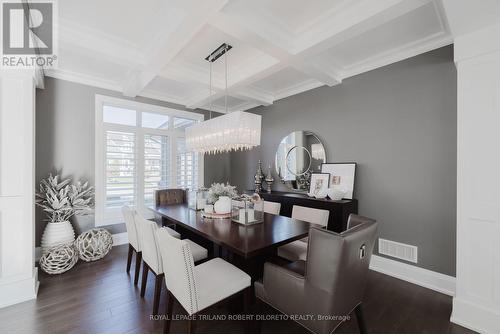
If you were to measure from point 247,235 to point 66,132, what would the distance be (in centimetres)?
341

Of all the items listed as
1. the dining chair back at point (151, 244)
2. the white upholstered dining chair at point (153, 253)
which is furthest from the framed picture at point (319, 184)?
the dining chair back at point (151, 244)

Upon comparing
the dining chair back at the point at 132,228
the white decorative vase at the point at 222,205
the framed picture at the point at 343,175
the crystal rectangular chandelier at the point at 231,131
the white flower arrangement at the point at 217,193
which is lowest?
the dining chair back at the point at 132,228

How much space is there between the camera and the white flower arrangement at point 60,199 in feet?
9.80

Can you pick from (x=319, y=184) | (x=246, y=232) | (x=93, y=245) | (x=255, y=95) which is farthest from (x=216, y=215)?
(x=255, y=95)

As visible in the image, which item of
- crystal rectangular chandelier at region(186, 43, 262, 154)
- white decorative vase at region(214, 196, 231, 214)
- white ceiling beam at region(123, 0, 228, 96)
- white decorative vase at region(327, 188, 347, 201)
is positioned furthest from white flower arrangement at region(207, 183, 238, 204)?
white ceiling beam at region(123, 0, 228, 96)

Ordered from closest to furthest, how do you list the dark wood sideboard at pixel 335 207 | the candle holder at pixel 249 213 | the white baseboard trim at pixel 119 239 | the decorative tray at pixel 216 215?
the candle holder at pixel 249 213
the decorative tray at pixel 216 215
the dark wood sideboard at pixel 335 207
the white baseboard trim at pixel 119 239

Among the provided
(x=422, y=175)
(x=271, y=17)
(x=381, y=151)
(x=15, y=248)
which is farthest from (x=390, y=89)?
(x=15, y=248)

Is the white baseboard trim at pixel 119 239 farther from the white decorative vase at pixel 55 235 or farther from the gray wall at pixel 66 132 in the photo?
the white decorative vase at pixel 55 235

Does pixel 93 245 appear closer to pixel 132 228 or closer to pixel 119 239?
pixel 119 239

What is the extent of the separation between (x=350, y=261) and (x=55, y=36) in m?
3.56

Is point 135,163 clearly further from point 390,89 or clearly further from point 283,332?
point 390,89

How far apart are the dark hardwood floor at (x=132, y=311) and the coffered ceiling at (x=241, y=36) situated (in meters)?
2.58

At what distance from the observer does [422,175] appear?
2.57 meters

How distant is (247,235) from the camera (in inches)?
73.0
